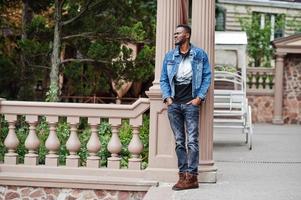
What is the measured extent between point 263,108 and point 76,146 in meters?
17.7

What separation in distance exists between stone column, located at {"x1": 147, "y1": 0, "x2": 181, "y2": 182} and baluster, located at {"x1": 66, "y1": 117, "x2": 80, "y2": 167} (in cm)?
103

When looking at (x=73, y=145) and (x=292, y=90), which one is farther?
(x=292, y=90)

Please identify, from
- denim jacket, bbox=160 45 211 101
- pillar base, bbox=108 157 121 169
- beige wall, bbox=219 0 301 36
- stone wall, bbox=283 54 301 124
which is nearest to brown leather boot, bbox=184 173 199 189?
denim jacket, bbox=160 45 211 101

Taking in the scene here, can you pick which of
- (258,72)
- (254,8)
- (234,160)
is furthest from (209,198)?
(254,8)

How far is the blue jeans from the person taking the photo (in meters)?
8.43

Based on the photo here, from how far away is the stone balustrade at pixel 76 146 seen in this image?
354 inches

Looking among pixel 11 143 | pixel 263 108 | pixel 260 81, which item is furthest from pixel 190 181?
pixel 260 81

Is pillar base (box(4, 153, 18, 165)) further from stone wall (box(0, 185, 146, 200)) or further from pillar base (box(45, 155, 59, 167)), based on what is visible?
pillar base (box(45, 155, 59, 167))

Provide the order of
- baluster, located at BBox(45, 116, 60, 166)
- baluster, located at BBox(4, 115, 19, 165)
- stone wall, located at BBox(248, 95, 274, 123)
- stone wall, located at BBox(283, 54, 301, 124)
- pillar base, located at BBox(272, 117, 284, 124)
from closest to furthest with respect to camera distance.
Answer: baluster, located at BBox(45, 116, 60, 166) < baluster, located at BBox(4, 115, 19, 165) < pillar base, located at BBox(272, 117, 284, 124) < stone wall, located at BBox(283, 54, 301, 124) < stone wall, located at BBox(248, 95, 274, 123)

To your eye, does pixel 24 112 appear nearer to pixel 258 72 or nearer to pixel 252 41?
pixel 258 72

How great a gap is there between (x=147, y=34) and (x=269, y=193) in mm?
7713

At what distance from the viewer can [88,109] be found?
9055 millimetres

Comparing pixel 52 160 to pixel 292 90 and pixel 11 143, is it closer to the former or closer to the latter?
pixel 11 143

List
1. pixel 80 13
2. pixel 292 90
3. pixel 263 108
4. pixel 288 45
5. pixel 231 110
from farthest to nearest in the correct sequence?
1. pixel 263 108
2. pixel 292 90
3. pixel 288 45
4. pixel 80 13
5. pixel 231 110
